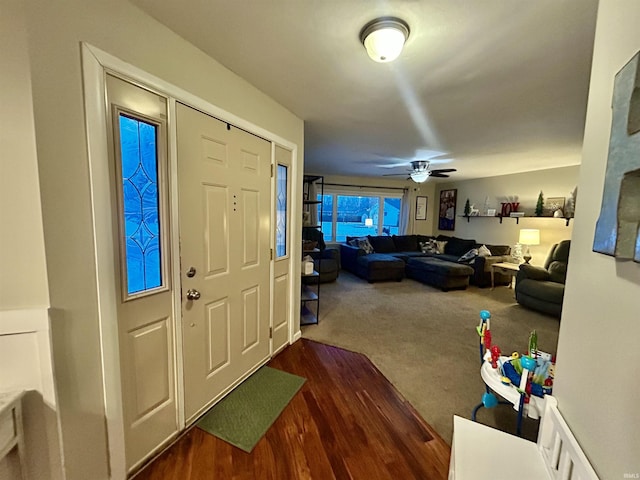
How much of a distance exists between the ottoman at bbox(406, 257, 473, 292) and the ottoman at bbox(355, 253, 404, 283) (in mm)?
403

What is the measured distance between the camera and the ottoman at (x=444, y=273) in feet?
15.9

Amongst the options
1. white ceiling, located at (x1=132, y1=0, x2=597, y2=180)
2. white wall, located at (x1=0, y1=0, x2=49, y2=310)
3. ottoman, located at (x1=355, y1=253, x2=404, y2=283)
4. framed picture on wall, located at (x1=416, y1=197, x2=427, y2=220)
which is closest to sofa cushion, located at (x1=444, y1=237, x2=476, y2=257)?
framed picture on wall, located at (x1=416, y1=197, x2=427, y2=220)

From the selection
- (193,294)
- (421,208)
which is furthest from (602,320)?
(421,208)

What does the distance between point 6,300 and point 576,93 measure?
340 centimetres

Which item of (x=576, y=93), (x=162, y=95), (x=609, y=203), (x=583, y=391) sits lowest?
(x=583, y=391)

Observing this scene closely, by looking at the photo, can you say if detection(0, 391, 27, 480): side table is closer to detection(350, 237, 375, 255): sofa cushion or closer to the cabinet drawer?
the cabinet drawer

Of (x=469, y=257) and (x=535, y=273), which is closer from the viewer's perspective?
(x=535, y=273)

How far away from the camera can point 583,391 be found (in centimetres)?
84

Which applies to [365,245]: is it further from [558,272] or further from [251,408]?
[251,408]

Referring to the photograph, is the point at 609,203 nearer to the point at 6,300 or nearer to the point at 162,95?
the point at 162,95

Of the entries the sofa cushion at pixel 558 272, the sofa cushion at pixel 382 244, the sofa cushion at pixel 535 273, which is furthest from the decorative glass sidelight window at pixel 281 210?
the sofa cushion at pixel 382 244

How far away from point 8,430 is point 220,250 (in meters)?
1.16

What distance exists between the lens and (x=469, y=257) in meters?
5.43

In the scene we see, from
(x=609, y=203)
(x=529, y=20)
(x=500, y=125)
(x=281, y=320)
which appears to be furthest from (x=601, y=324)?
(x=500, y=125)
